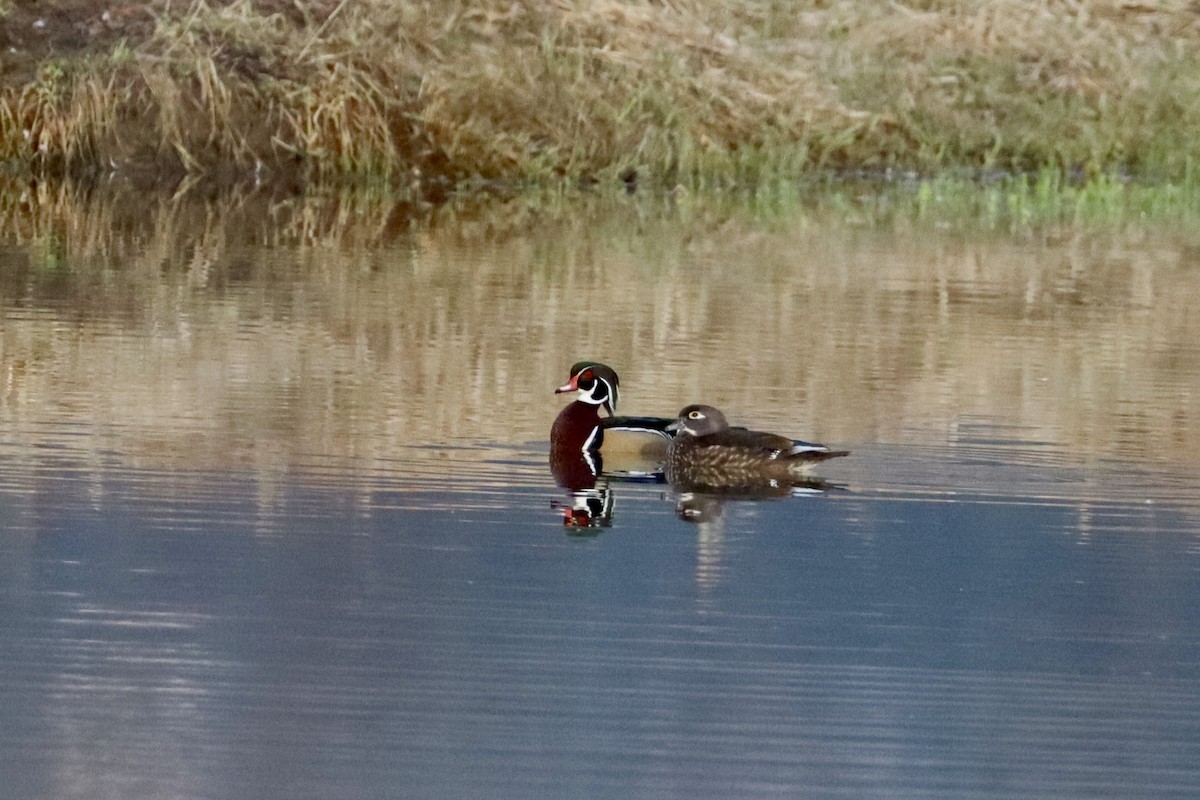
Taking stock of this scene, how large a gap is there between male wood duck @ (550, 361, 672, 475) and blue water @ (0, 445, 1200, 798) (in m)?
0.81

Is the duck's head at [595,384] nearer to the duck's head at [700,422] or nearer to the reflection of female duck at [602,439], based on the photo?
the reflection of female duck at [602,439]

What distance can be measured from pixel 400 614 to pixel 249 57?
17050 mm

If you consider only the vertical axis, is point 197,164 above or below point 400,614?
above

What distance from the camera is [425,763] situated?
5547 mm

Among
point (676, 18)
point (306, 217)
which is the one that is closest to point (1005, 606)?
point (306, 217)

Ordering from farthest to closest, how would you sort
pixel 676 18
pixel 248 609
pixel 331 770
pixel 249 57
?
pixel 676 18 < pixel 249 57 < pixel 248 609 < pixel 331 770

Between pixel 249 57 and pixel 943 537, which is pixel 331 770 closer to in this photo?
pixel 943 537

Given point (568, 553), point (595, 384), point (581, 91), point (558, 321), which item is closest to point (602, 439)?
point (595, 384)

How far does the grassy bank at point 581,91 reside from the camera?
23188 mm

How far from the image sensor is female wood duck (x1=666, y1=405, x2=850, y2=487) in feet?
30.6

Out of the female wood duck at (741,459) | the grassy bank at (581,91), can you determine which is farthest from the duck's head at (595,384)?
the grassy bank at (581,91)

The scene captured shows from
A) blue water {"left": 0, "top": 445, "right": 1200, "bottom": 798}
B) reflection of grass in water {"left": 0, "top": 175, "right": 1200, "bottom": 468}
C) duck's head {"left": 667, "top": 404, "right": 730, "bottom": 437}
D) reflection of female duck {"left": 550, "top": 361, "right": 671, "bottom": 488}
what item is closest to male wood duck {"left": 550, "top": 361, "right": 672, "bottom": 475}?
reflection of female duck {"left": 550, "top": 361, "right": 671, "bottom": 488}

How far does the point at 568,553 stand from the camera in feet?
25.5

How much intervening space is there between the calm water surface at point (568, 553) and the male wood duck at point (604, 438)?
161 millimetres
